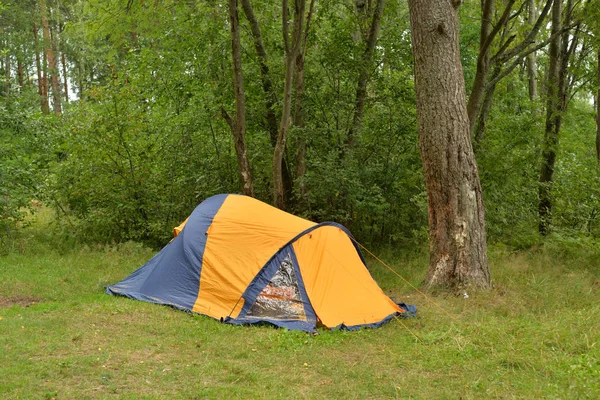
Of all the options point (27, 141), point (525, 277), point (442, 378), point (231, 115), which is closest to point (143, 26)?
point (231, 115)

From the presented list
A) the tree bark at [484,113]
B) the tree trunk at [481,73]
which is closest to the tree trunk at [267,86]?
the tree trunk at [481,73]

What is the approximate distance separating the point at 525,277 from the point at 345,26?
605 cm

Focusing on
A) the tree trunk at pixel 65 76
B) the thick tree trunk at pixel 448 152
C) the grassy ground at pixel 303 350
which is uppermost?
the tree trunk at pixel 65 76

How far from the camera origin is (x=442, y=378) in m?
5.08

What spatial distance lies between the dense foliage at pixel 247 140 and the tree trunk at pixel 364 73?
0.34ft

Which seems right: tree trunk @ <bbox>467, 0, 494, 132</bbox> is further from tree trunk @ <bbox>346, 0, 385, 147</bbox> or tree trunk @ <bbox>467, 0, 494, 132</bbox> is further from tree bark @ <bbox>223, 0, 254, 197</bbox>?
tree bark @ <bbox>223, 0, 254, 197</bbox>

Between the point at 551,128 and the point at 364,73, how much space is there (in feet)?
16.0

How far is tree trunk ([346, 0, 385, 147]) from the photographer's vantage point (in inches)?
440

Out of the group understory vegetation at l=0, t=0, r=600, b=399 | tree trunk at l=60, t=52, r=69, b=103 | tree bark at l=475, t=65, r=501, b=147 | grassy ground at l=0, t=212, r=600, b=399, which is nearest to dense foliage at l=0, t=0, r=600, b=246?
understory vegetation at l=0, t=0, r=600, b=399

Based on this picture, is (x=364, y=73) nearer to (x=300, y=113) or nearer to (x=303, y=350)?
(x=300, y=113)

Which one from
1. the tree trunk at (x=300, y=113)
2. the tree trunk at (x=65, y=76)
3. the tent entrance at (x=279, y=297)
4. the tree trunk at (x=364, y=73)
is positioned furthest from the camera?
the tree trunk at (x=65, y=76)

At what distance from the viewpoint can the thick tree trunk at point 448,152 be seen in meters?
7.86

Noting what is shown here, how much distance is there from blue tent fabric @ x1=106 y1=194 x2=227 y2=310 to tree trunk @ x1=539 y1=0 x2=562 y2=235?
7.94 metres

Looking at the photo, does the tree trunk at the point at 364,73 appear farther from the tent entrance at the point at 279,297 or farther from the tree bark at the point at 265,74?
the tent entrance at the point at 279,297
